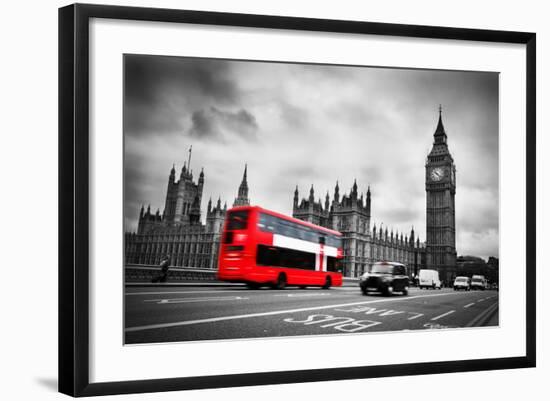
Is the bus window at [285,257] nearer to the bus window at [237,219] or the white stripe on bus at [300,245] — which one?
the white stripe on bus at [300,245]

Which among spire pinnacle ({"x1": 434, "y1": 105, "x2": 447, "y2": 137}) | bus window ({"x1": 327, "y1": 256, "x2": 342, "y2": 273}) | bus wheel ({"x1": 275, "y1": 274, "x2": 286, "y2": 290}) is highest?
spire pinnacle ({"x1": 434, "y1": 105, "x2": 447, "y2": 137})

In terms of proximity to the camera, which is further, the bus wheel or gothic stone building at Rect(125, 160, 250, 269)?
the bus wheel

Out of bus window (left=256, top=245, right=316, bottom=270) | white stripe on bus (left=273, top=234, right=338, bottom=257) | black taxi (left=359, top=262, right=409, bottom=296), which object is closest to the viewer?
black taxi (left=359, top=262, right=409, bottom=296)

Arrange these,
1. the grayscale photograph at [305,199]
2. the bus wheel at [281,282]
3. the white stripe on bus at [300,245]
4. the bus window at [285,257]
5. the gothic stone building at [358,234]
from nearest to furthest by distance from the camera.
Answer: the grayscale photograph at [305,199] → the gothic stone building at [358,234] → the bus wheel at [281,282] → the white stripe on bus at [300,245] → the bus window at [285,257]

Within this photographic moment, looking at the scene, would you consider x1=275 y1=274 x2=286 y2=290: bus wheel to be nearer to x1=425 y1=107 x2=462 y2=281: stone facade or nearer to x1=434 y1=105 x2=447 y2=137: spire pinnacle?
x1=425 y1=107 x2=462 y2=281: stone facade

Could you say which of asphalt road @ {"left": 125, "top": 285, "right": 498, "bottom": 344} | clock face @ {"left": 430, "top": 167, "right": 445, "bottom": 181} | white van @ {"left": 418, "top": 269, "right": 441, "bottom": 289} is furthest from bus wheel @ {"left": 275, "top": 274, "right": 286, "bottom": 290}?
clock face @ {"left": 430, "top": 167, "right": 445, "bottom": 181}

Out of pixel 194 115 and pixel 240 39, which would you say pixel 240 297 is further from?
pixel 240 39

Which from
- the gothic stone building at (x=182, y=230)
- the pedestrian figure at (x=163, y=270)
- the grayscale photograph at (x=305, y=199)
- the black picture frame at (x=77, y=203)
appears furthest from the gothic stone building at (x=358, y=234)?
the black picture frame at (x=77, y=203)
